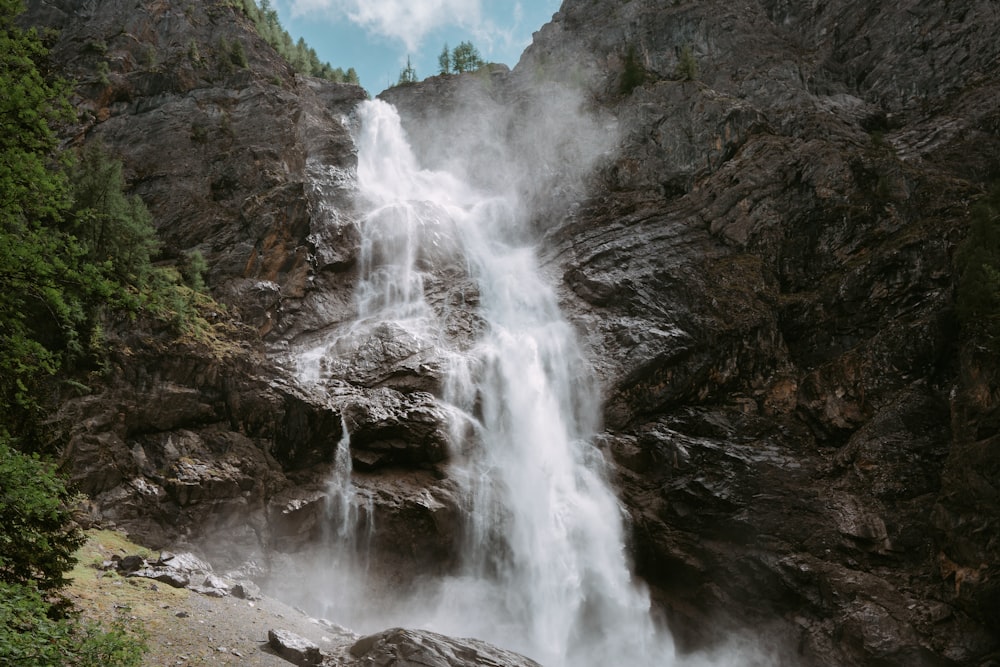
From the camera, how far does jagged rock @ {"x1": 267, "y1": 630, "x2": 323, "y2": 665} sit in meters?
12.9

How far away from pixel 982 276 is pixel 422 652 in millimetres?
21398

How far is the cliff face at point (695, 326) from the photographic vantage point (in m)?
19.9

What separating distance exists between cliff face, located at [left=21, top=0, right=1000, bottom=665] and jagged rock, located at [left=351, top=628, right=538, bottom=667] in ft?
23.2

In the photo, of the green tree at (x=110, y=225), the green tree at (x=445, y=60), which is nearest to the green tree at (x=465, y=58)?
the green tree at (x=445, y=60)

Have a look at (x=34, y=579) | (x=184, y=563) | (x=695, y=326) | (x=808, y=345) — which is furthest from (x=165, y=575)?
(x=808, y=345)

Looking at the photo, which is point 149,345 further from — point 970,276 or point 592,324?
point 970,276

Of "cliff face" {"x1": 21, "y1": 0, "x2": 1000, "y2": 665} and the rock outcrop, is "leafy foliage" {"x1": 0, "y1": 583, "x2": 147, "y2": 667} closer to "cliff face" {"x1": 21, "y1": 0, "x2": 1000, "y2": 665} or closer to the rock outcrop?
"cliff face" {"x1": 21, "y1": 0, "x2": 1000, "y2": 665}

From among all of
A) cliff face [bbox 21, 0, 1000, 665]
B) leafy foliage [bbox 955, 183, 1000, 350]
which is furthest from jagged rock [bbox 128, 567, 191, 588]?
leafy foliage [bbox 955, 183, 1000, 350]

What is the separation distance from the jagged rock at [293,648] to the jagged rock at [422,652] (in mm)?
1143

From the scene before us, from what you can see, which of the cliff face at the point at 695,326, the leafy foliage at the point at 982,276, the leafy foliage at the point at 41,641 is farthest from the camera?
the leafy foliage at the point at 982,276

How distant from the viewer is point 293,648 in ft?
42.7

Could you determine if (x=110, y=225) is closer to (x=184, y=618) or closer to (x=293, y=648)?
(x=184, y=618)

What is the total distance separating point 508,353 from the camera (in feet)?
93.4

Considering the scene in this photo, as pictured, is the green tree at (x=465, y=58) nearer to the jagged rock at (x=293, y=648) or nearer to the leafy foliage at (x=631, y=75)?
the leafy foliage at (x=631, y=75)
